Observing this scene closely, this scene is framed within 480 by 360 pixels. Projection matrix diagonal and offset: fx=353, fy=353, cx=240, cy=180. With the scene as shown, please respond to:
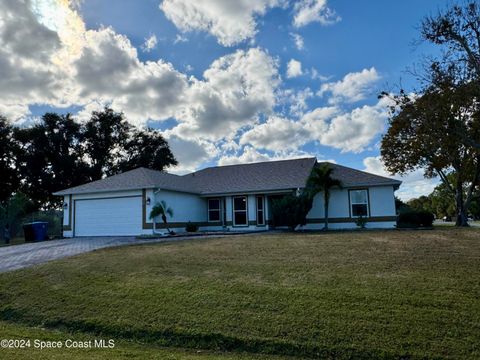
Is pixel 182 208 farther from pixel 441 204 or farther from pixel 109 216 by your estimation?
pixel 441 204

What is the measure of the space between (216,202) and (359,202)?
9.78m

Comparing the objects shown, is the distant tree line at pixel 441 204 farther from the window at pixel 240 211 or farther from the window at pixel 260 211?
the window at pixel 240 211

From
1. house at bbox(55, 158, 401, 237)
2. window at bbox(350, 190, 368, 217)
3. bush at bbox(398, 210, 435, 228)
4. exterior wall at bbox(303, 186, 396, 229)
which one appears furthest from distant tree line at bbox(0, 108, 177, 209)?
bush at bbox(398, 210, 435, 228)

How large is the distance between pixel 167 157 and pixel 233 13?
29822 mm

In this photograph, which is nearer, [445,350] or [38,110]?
[445,350]

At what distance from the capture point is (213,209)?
83.8ft

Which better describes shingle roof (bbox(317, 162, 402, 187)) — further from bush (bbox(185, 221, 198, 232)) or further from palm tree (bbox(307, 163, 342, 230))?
bush (bbox(185, 221, 198, 232))

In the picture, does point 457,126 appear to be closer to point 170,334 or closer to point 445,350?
point 445,350

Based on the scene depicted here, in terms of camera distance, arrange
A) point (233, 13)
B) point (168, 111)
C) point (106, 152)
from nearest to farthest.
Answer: point (233, 13)
point (168, 111)
point (106, 152)

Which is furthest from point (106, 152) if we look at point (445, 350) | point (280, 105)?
point (445, 350)

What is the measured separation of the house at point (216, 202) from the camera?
2094 centimetres

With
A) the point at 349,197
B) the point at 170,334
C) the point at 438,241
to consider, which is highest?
the point at 349,197

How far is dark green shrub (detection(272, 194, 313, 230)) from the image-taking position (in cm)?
2075

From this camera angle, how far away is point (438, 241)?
11.8 metres
